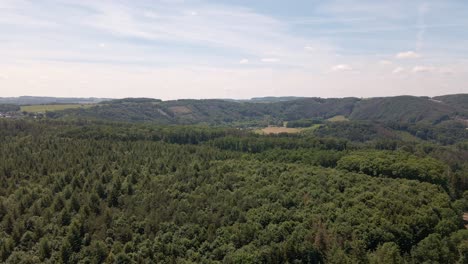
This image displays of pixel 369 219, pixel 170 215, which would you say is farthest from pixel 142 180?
pixel 369 219

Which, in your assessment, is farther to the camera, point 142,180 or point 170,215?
point 142,180

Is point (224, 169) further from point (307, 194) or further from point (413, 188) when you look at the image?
point (413, 188)

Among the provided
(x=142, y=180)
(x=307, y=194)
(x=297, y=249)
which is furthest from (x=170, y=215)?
(x=307, y=194)

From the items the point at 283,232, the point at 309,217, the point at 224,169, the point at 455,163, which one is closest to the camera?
the point at 283,232

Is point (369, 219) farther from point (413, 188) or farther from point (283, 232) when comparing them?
point (413, 188)

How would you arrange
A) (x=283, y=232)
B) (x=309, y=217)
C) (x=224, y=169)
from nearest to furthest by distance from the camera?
(x=283, y=232), (x=309, y=217), (x=224, y=169)

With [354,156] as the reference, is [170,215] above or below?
below
